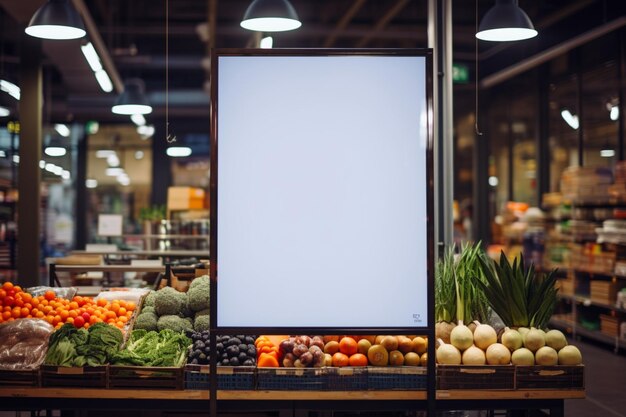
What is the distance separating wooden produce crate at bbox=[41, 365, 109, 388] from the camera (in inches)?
148

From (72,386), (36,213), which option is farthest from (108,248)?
(72,386)

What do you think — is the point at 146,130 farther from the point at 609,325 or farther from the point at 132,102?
the point at 609,325

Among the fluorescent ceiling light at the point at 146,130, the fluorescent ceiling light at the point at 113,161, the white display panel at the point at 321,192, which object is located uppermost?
the fluorescent ceiling light at the point at 146,130

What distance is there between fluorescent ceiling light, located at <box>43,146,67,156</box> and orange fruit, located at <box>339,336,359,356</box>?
354 inches

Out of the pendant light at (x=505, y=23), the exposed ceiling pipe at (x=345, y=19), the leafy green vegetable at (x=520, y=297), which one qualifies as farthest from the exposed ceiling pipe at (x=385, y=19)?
the leafy green vegetable at (x=520, y=297)

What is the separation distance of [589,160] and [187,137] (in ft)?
38.5

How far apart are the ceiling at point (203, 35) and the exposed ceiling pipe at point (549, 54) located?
0.12 meters

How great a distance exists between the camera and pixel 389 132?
126 inches

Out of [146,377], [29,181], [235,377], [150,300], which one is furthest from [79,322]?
[29,181]

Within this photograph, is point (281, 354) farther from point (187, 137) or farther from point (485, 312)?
point (187, 137)

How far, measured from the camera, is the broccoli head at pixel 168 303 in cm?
504

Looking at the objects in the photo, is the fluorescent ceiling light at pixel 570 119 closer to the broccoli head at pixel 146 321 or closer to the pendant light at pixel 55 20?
the pendant light at pixel 55 20

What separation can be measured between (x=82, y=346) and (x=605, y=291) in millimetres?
8194

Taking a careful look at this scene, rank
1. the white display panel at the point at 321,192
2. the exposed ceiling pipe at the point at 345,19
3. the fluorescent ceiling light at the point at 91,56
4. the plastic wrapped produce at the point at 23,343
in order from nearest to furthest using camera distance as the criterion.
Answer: the white display panel at the point at 321,192 → the plastic wrapped produce at the point at 23,343 → the fluorescent ceiling light at the point at 91,56 → the exposed ceiling pipe at the point at 345,19
